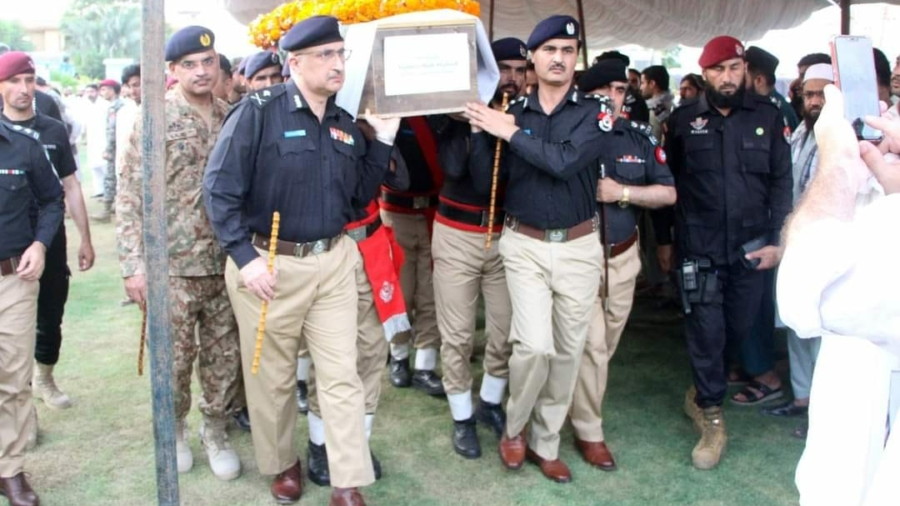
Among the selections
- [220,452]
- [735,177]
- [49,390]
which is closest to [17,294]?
[220,452]

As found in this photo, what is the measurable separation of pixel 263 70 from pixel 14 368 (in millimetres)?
1908

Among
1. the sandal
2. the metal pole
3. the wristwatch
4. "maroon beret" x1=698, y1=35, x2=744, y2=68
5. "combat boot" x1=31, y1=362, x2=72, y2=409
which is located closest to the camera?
the metal pole

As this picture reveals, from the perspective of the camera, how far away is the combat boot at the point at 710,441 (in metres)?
4.16

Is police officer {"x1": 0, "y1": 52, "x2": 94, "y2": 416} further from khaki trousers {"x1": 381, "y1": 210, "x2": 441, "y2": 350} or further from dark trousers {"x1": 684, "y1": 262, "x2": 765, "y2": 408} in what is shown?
dark trousers {"x1": 684, "y1": 262, "x2": 765, "y2": 408}

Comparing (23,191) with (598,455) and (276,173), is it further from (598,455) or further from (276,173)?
(598,455)

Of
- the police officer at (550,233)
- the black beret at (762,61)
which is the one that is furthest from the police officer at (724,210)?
the black beret at (762,61)

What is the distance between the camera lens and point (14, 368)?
383 cm

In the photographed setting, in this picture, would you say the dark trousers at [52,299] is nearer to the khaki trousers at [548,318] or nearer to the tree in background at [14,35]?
the khaki trousers at [548,318]

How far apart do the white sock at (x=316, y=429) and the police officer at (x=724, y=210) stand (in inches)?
71.8

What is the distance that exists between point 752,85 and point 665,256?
1796 millimetres

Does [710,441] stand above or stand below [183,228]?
below


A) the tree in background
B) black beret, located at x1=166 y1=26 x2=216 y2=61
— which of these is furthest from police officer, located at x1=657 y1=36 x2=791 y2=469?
the tree in background

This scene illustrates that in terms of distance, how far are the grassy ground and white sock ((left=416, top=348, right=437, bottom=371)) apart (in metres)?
0.19

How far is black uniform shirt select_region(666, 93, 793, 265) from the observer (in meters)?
4.32
